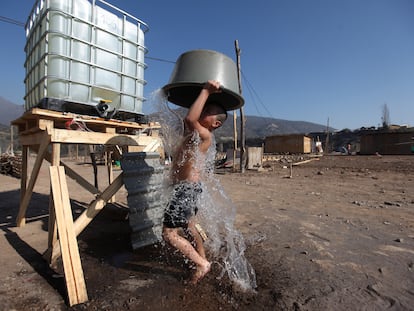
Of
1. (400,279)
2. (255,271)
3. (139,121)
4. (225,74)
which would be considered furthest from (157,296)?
(139,121)

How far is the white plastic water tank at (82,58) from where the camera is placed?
128 inches

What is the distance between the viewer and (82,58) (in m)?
3.51

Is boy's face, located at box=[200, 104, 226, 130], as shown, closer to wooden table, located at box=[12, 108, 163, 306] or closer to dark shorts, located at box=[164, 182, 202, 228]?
dark shorts, located at box=[164, 182, 202, 228]

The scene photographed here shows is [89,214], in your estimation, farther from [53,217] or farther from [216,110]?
[216,110]

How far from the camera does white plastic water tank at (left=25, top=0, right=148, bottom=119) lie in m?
3.26

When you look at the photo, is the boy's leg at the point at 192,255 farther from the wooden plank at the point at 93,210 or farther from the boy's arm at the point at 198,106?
the boy's arm at the point at 198,106

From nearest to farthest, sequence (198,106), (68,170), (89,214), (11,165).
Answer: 1. (198,106)
2. (89,214)
3. (68,170)
4. (11,165)

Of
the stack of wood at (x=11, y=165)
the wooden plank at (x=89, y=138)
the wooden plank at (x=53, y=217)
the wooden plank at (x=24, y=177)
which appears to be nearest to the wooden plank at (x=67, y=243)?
the wooden plank at (x=53, y=217)

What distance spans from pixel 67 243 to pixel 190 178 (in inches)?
50.6

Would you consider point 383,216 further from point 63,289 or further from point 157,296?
point 63,289

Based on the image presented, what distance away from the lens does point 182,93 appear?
127 inches

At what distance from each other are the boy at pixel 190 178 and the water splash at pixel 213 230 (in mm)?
58

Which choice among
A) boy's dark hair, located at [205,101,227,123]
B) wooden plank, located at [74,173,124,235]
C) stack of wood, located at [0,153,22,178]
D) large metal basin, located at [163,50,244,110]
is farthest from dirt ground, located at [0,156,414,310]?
stack of wood, located at [0,153,22,178]

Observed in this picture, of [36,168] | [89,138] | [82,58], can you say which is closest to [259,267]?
[89,138]
